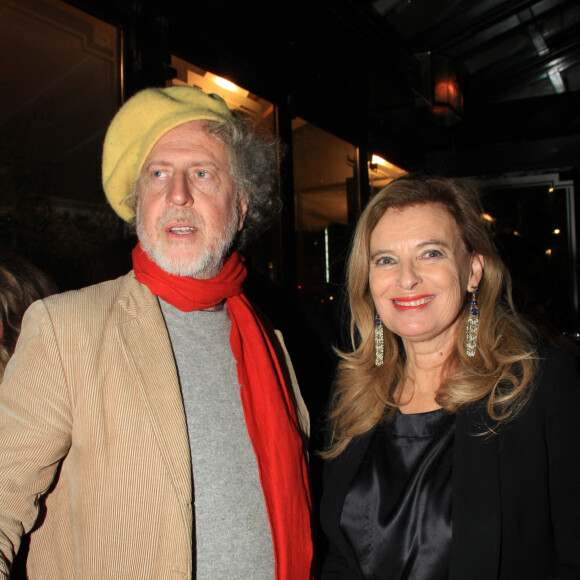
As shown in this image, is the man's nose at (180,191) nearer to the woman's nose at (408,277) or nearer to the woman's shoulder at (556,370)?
the woman's nose at (408,277)

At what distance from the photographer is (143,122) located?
4.92ft

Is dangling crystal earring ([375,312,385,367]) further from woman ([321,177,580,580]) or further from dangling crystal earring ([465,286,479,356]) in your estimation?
dangling crystal earring ([465,286,479,356])

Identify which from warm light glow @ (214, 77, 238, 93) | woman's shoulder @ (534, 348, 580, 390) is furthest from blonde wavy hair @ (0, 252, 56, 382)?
warm light glow @ (214, 77, 238, 93)

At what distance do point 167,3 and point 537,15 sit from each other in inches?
157

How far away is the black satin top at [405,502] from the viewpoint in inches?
53.4

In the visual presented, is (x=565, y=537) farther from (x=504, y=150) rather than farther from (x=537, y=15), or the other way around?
(x=504, y=150)

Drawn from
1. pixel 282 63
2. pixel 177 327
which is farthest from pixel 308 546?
pixel 282 63

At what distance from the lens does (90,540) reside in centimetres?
113

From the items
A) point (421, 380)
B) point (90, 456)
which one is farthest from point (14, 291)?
point (421, 380)

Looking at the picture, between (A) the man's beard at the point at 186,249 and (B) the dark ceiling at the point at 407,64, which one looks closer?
(A) the man's beard at the point at 186,249

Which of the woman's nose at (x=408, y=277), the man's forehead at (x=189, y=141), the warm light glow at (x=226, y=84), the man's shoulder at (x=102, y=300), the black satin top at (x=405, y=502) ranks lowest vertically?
the black satin top at (x=405, y=502)

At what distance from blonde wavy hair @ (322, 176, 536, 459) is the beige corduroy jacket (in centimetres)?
65

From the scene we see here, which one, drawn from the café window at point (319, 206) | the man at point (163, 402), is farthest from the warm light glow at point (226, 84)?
the man at point (163, 402)

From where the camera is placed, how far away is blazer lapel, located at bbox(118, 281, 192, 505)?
46.4 inches
